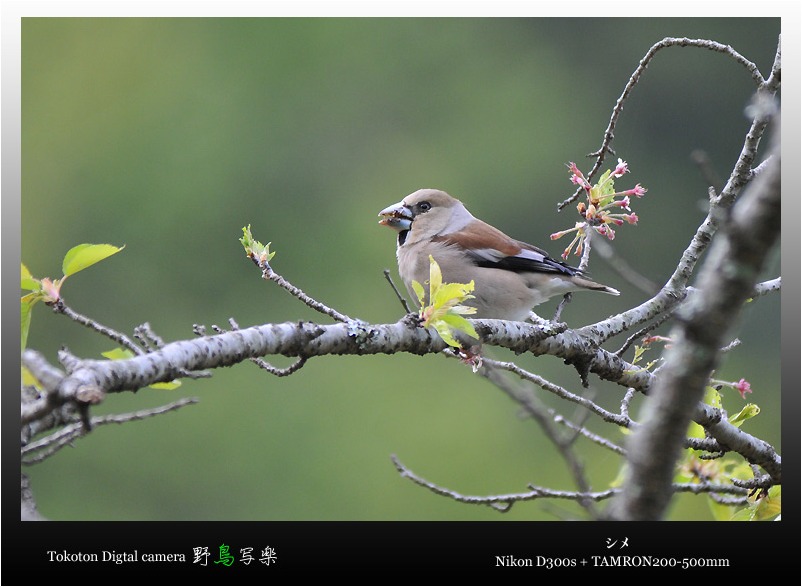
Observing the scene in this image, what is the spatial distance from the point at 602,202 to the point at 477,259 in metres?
1.41

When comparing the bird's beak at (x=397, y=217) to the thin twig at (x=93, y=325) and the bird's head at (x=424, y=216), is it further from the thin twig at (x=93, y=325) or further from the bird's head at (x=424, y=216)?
the thin twig at (x=93, y=325)

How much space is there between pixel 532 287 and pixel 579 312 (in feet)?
14.9

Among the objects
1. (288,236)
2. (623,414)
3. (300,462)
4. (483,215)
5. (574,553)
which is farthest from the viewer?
(288,236)

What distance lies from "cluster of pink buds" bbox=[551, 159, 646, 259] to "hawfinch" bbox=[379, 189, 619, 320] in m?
0.85

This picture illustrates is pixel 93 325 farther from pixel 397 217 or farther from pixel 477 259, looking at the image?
pixel 397 217

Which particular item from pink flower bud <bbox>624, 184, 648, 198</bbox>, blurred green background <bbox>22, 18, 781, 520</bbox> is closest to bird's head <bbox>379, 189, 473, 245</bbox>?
pink flower bud <bbox>624, 184, 648, 198</bbox>

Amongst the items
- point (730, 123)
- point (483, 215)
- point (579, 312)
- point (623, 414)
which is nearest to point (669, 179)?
point (730, 123)

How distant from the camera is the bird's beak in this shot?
5.64m

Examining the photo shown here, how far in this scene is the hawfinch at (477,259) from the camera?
16.5 ft

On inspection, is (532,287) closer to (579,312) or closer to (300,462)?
(579,312)

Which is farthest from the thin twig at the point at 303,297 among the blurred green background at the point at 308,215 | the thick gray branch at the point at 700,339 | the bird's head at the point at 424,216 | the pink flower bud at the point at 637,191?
the blurred green background at the point at 308,215

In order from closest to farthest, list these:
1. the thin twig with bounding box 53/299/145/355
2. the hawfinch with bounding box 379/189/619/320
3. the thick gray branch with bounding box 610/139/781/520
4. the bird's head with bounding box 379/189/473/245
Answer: the thick gray branch with bounding box 610/139/781/520
the thin twig with bounding box 53/299/145/355
the hawfinch with bounding box 379/189/619/320
the bird's head with bounding box 379/189/473/245

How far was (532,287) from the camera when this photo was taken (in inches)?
201

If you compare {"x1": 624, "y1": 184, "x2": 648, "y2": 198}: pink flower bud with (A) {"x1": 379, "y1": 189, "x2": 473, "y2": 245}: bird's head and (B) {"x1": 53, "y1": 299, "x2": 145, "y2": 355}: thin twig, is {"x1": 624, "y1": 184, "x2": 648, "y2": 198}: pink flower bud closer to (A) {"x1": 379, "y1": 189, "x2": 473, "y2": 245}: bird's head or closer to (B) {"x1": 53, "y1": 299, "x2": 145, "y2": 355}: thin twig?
(A) {"x1": 379, "y1": 189, "x2": 473, "y2": 245}: bird's head
